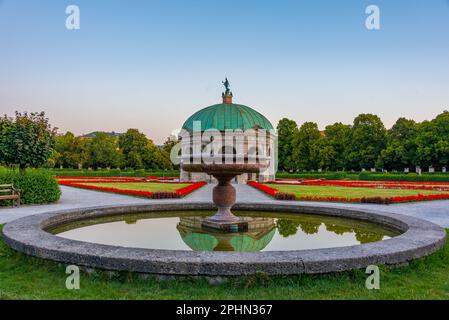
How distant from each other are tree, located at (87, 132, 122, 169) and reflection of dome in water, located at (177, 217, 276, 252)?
220 ft

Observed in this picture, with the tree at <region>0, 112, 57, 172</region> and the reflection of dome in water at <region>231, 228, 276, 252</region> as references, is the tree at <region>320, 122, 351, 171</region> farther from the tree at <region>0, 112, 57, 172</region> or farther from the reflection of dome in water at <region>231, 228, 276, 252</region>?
the reflection of dome in water at <region>231, 228, 276, 252</region>

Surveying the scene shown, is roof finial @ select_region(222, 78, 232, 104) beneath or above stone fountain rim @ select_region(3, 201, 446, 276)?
above

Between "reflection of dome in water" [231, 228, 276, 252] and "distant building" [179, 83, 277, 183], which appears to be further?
"distant building" [179, 83, 277, 183]

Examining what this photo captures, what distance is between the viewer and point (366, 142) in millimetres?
59188

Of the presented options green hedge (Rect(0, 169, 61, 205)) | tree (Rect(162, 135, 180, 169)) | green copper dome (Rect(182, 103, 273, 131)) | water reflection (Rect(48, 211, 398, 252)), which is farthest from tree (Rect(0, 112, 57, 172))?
tree (Rect(162, 135, 180, 169))

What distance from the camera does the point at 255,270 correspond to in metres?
4.79

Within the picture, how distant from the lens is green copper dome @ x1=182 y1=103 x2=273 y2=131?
5272 cm

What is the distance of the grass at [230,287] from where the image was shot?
14.9 feet

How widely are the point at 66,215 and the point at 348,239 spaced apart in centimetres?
656

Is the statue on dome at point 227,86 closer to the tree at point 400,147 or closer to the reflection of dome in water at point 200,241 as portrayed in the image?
the tree at point 400,147

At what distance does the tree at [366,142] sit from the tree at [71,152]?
4782 cm
